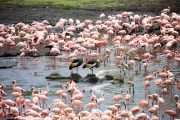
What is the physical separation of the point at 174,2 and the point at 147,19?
276 inches

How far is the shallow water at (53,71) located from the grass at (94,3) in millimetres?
9643

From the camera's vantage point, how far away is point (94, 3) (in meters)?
26.8

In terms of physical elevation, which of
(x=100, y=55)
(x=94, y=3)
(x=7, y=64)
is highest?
(x=94, y=3)

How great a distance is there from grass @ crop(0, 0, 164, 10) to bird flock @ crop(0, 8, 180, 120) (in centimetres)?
341

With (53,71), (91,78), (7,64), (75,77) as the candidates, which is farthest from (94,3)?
(91,78)

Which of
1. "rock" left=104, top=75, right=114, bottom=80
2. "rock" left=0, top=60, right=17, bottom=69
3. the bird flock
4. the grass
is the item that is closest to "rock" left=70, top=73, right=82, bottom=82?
the bird flock

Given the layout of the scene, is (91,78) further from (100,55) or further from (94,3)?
(94,3)

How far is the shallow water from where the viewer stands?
13.2m

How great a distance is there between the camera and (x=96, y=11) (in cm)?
2502

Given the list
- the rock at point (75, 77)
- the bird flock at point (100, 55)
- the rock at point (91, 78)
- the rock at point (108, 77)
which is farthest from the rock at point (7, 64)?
the rock at point (108, 77)

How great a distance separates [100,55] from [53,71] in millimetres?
1585

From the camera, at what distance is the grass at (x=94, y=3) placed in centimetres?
2589

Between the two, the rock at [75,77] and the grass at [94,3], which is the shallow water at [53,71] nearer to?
the rock at [75,77]

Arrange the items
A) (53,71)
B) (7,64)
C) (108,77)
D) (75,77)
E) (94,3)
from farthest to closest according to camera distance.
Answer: (94,3), (7,64), (53,71), (75,77), (108,77)
